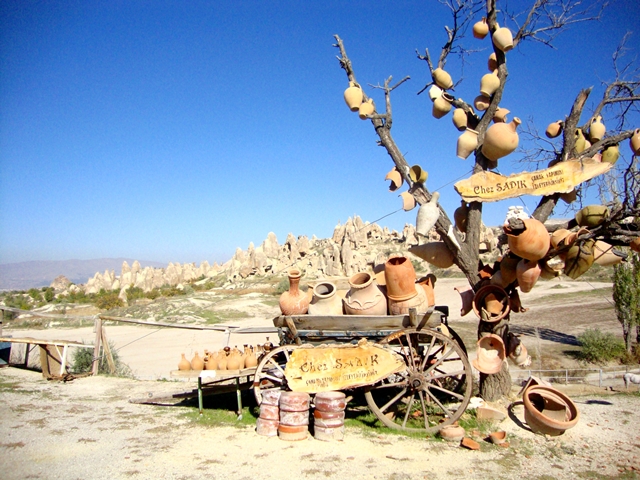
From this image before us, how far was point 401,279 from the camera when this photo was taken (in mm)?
6102

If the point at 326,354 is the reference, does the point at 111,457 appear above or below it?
below

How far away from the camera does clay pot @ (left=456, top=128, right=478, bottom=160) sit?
6.90 meters

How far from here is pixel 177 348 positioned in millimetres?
16625

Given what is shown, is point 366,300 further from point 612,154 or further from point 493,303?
point 612,154

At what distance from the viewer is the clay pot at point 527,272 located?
5664mm

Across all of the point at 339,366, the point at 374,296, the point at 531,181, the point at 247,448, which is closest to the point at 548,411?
the point at 374,296

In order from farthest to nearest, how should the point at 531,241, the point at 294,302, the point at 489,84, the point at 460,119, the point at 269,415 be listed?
the point at 460,119
the point at 489,84
the point at 294,302
the point at 269,415
the point at 531,241

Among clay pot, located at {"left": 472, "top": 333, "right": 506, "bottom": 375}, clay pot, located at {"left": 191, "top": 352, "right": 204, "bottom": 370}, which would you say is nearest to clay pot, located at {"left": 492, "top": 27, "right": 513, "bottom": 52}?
clay pot, located at {"left": 472, "top": 333, "right": 506, "bottom": 375}

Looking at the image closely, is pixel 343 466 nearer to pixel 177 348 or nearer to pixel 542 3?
pixel 542 3

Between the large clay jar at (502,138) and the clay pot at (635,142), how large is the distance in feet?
4.69

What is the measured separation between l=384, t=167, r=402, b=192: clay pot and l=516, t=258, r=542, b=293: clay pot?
2.20m

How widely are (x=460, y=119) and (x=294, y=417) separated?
16.3ft

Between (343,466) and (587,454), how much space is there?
2.91 m

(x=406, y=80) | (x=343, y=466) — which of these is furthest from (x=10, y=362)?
(x=406, y=80)
